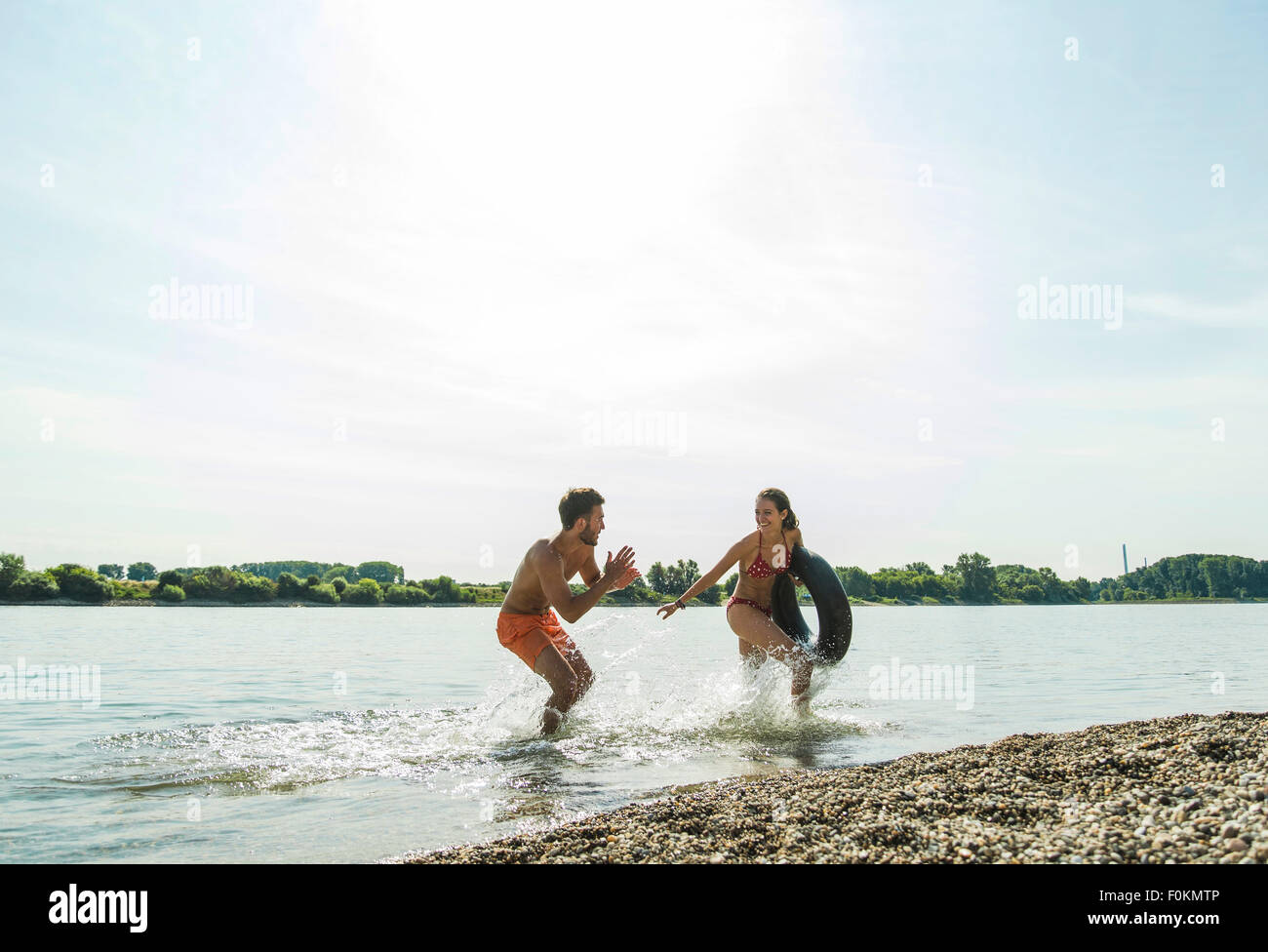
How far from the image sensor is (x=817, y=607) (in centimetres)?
1025

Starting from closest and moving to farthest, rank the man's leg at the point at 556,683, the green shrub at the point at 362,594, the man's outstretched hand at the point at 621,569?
the man's outstretched hand at the point at 621,569 → the man's leg at the point at 556,683 → the green shrub at the point at 362,594

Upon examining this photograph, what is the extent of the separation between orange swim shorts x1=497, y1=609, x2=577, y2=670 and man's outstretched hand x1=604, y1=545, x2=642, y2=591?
122cm

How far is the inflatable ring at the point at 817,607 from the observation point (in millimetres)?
10141

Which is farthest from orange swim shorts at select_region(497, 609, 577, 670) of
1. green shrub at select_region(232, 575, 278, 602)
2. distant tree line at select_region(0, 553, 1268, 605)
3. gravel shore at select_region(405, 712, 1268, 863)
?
green shrub at select_region(232, 575, 278, 602)

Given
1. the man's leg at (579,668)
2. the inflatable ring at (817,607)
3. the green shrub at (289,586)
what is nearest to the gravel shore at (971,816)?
the man's leg at (579,668)

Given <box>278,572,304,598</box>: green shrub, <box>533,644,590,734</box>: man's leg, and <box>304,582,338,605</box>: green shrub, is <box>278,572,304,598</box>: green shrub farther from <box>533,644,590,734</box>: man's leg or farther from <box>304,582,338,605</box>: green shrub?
<box>533,644,590,734</box>: man's leg

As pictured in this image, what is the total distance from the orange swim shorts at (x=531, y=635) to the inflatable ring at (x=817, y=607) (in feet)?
9.14

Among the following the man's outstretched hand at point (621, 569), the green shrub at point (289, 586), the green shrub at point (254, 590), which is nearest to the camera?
the man's outstretched hand at point (621, 569)

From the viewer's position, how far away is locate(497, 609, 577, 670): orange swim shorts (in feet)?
29.3

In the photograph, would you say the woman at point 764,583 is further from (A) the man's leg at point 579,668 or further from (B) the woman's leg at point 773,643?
(A) the man's leg at point 579,668

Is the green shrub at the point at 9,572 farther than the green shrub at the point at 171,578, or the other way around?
the green shrub at the point at 171,578

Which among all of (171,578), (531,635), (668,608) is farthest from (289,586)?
(531,635)

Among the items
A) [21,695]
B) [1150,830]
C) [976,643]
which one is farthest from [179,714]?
[976,643]
